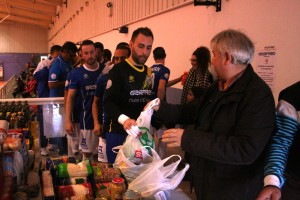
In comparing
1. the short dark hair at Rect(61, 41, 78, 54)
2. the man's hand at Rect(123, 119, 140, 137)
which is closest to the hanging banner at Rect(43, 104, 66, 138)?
the short dark hair at Rect(61, 41, 78, 54)

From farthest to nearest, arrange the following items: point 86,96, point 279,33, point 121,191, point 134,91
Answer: point 86,96
point 279,33
point 134,91
point 121,191

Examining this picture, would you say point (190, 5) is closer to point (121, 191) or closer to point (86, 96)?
point (86, 96)

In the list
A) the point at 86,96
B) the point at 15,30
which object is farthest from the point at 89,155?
the point at 15,30

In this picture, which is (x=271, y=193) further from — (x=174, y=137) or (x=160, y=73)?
(x=160, y=73)

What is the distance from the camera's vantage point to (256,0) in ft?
10.2

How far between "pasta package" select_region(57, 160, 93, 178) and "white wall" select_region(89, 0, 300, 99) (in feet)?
6.77

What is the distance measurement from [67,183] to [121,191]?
0.25 metres

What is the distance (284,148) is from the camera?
1.37 metres

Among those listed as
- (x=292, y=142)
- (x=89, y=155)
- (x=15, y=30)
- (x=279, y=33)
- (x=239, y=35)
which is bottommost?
(x=89, y=155)

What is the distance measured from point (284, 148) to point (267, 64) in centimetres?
177

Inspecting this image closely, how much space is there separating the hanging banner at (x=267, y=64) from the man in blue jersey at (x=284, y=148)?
1.52 metres

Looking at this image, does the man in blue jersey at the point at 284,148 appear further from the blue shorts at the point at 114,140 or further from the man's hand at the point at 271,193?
the blue shorts at the point at 114,140

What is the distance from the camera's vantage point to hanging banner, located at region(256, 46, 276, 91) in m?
2.89

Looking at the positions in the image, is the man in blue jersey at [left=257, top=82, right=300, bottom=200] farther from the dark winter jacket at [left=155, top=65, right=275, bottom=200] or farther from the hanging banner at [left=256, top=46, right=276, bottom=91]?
the hanging banner at [left=256, top=46, right=276, bottom=91]
